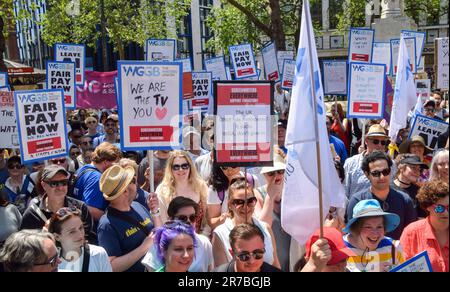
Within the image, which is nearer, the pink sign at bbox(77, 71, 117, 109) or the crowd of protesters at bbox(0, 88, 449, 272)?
the crowd of protesters at bbox(0, 88, 449, 272)

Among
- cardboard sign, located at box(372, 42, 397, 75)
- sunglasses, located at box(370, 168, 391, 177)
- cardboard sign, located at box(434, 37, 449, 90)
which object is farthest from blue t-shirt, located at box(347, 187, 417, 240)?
cardboard sign, located at box(372, 42, 397, 75)

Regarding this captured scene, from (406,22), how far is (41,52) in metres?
35.9

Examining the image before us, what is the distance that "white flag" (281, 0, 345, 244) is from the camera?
366cm

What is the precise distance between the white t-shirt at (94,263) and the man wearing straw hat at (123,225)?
26 centimetres

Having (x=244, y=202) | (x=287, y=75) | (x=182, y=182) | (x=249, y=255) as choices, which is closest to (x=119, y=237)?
(x=244, y=202)

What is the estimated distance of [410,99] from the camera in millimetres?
7703

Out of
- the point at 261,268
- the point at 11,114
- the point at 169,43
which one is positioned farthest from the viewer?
the point at 169,43

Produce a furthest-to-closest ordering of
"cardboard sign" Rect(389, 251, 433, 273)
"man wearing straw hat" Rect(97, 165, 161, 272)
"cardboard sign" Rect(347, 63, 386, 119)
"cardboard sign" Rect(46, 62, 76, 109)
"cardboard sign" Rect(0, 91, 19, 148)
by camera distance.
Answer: "cardboard sign" Rect(46, 62, 76, 109)
"cardboard sign" Rect(0, 91, 19, 148)
"cardboard sign" Rect(347, 63, 386, 119)
"man wearing straw hat" Rect(97, 165, 161, 272)
"cardboard sign" Rect(389, 251, 433, 273)

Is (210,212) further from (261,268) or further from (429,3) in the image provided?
(429,3)

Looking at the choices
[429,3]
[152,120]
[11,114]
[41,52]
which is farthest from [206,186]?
[41,52]

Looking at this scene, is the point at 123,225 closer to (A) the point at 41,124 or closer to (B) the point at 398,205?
(B) the point at 398,205

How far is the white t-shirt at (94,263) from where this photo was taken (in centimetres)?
355

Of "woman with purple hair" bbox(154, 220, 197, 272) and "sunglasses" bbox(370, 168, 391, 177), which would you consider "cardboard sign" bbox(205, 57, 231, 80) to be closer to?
"sunglasses" bbox(370, 168, 391, 177)

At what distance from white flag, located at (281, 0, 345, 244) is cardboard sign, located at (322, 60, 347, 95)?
8.30 meters
